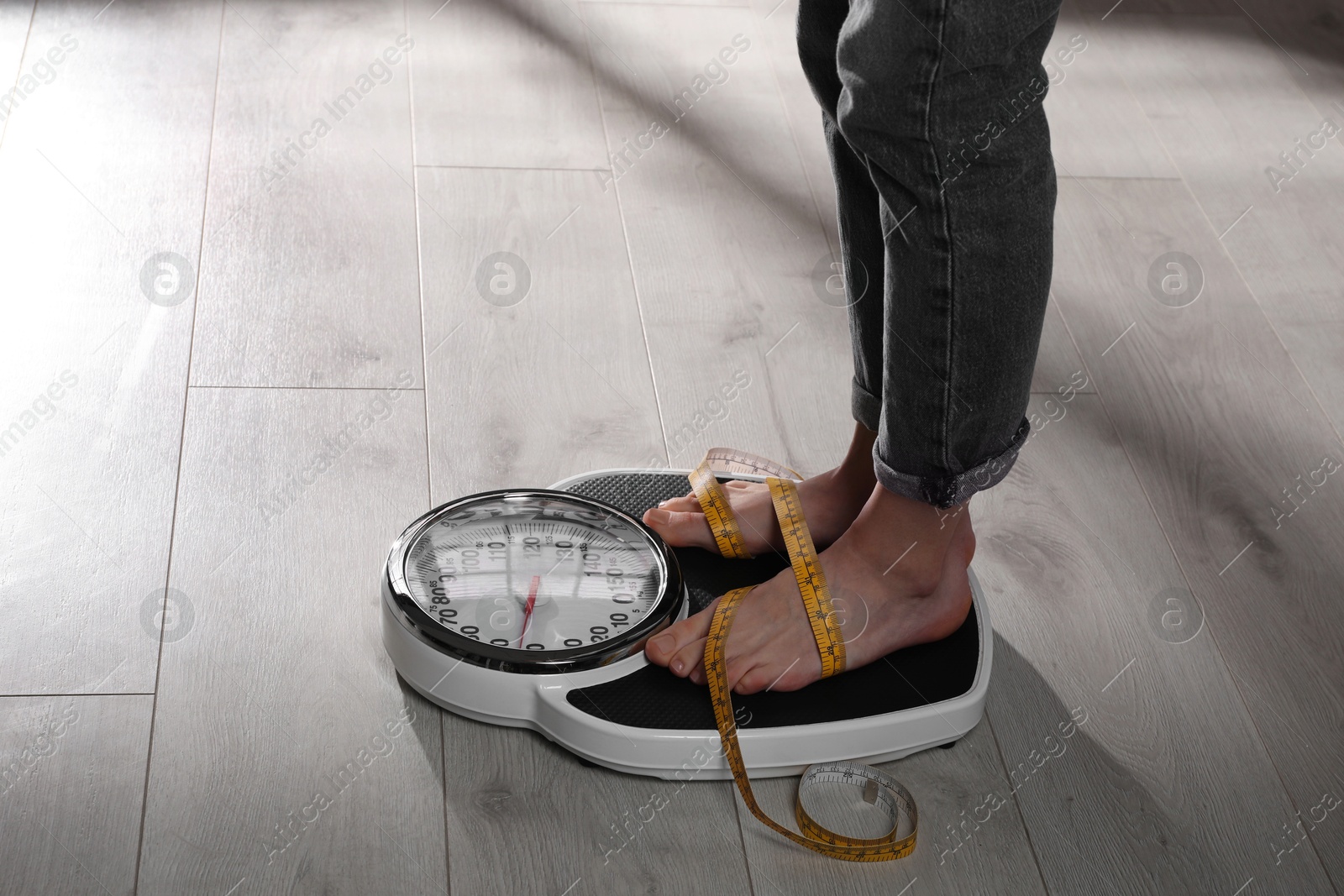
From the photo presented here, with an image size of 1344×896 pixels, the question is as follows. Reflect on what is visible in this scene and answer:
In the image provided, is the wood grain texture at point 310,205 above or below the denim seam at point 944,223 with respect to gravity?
below

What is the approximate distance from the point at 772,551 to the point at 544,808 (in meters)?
0.35

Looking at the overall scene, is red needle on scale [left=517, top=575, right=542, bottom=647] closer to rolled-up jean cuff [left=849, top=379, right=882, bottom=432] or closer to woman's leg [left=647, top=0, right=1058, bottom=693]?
woman's leg [left=647, top=0, right=1058, bottom=693]

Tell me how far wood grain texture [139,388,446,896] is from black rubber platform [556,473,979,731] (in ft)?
0.59

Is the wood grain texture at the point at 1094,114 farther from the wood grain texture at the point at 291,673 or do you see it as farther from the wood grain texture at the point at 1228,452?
the wood grain texture at the point at 291,673

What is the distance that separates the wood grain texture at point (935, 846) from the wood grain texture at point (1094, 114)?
134 centimetres

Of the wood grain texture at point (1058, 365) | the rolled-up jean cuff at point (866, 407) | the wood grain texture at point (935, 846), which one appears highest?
the rolled-up jean cuff at point (866, 407)

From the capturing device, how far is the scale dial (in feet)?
3.50

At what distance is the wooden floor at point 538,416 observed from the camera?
103 centimetres

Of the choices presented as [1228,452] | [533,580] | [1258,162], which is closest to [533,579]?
[533,580]

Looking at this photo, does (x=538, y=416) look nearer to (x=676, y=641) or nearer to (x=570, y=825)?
(x=676, y=641)

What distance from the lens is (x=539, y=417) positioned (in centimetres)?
150

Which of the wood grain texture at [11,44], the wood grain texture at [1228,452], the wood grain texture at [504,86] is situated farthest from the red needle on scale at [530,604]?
the wood grain texture at [11,44]

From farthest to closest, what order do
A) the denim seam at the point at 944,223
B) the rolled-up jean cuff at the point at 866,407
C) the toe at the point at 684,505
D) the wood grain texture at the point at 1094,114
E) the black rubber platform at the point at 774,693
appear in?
the wood grain texture at the point at 1094,114
the toe at the point at 684,505
the rolled-up jean cuff at the point at 866,407
the black rubber platform at the point at 774,693
the denim seam at the point at 944,223

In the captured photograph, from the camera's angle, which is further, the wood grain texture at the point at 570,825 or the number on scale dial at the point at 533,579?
the number on scale dial at the point at 533,579
